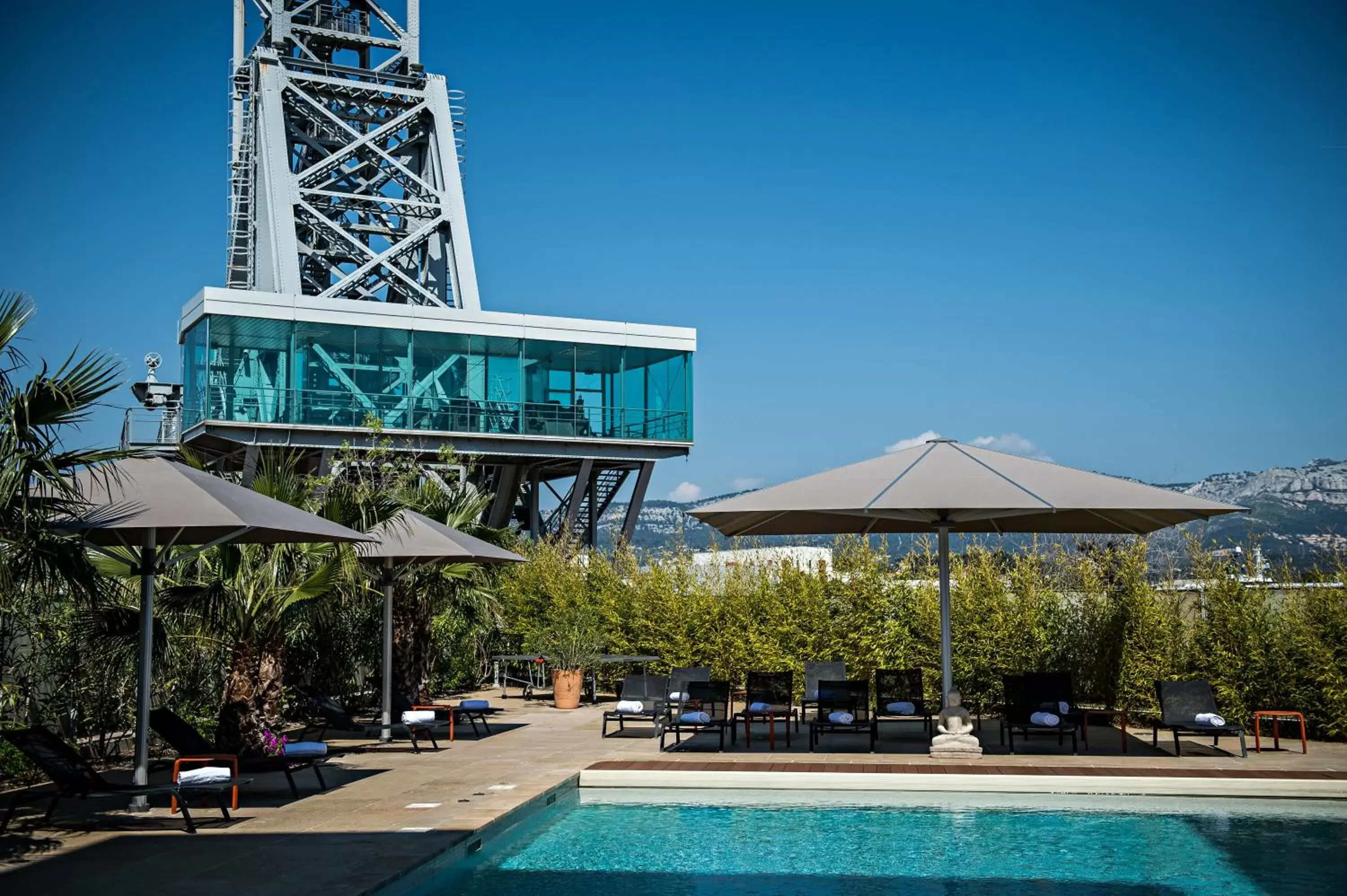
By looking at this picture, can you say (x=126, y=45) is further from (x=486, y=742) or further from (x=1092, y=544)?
(x=1092, y=544)

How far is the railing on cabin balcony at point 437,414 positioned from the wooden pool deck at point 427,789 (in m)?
14.7

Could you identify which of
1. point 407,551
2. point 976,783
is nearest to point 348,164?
point 407,551

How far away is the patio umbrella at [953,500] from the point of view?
9.83 m

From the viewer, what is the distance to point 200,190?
46406 mm

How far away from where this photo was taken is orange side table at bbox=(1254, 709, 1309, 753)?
11156 mm

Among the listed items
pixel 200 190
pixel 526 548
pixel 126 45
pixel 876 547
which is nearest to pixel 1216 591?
pixel 876 547

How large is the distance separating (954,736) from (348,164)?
36.9 meters

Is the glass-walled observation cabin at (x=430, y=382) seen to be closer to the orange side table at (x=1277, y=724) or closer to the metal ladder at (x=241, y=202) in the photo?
the metal ladder at (x=241, y=202)

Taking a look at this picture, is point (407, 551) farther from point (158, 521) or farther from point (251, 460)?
point (251, 460)

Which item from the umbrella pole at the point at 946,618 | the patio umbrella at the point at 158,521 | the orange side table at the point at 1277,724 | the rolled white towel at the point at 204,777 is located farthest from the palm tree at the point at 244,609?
the orange side table at the point at 1277,724

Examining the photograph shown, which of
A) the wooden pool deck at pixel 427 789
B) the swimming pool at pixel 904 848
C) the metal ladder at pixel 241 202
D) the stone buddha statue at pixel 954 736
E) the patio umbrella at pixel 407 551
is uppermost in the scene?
the metal ladder at pixel 241 202

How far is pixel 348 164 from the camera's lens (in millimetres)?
42594

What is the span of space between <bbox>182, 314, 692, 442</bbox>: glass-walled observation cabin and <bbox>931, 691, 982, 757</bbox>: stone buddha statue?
17361mm

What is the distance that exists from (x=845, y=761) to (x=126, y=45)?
1709 centimetres
